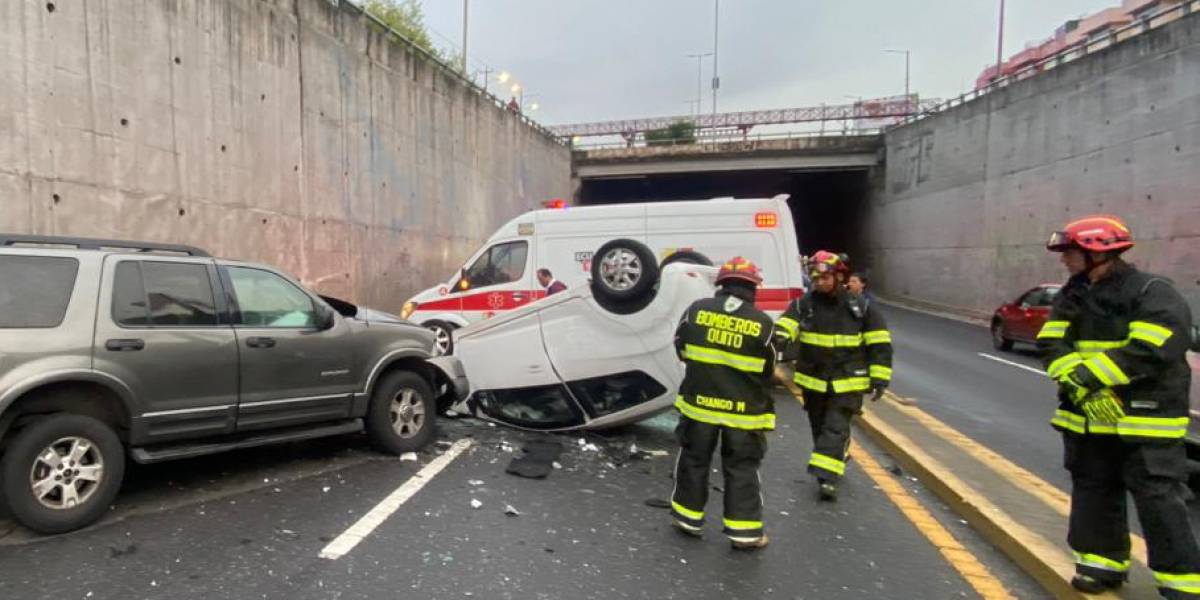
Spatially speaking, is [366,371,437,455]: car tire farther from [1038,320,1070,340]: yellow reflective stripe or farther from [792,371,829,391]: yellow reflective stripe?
[1038,320,1070,340]: yellow reflective stripe

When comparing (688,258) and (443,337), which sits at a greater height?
(688,258)

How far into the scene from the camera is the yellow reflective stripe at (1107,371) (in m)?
2.80

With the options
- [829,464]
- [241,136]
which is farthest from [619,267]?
[241,136]

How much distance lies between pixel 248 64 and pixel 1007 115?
2028 centimetres

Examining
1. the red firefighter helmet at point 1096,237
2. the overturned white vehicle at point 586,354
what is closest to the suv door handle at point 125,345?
the overturned white vehicle at point 586,354

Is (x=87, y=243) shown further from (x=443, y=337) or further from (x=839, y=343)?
(x=443, y=337)

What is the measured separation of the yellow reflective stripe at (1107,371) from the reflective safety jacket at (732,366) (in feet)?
4.77

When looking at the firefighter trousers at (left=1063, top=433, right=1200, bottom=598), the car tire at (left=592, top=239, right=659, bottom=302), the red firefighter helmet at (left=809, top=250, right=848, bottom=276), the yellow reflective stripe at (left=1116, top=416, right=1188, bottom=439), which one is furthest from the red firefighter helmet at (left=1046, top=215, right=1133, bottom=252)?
the car tire at (left=592, top=239, right=659, bottom=302)

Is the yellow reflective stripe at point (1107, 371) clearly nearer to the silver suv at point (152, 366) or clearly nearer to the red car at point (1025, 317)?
the silver suv at point (152, 366)

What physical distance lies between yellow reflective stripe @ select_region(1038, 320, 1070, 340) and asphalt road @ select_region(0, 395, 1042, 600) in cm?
126

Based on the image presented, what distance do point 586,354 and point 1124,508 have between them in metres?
3.58

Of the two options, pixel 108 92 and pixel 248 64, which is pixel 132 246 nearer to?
pixel 108 92

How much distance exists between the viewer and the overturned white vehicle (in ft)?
17.4

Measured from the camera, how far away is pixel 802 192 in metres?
37.4
